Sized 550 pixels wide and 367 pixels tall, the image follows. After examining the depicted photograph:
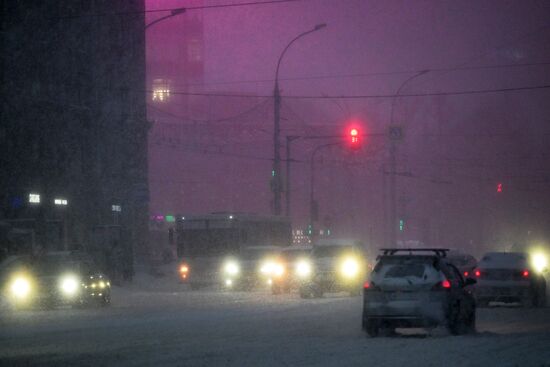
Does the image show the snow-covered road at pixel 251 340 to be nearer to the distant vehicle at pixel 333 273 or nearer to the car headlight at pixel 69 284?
the car headlight at pixel 69 284

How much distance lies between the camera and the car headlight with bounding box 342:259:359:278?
30844 mm

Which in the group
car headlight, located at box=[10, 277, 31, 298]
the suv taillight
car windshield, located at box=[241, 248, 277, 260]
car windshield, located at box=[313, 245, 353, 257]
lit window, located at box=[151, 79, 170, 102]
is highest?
lit window, located at box=[151, 79, 170, 102]

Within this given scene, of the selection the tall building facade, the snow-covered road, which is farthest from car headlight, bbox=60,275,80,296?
the tall building facade

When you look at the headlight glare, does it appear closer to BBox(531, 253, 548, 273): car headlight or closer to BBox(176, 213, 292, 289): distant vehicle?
BBox(531, 253, 548, 273): car headlight

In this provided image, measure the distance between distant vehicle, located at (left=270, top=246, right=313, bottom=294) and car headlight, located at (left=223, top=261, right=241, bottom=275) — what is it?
3593 mm

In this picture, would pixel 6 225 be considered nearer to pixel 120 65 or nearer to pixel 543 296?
pixel 120 65

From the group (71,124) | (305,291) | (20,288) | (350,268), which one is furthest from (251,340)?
(71,124)

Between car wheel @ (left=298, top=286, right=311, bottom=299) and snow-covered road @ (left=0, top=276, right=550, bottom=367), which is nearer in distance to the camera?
snow-covered road @ (left=0, top=276, right=550, bottom=367)

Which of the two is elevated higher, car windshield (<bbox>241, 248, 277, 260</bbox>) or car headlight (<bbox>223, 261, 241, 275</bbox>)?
car windshield (<bbox>241, 248, 277, 260</bbox>)

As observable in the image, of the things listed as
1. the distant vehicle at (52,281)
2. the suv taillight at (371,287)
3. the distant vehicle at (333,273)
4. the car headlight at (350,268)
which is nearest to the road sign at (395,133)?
the distant vehicle at (333,273)

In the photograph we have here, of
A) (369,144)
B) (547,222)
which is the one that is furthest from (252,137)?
(547,222)

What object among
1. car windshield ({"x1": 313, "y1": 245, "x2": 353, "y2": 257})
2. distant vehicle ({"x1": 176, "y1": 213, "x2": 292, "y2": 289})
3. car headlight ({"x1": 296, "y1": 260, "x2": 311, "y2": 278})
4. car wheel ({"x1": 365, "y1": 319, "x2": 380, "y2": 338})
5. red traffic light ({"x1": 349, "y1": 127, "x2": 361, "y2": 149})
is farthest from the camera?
distant vehicle ({"x1": 176, "y1": 213, "x2": 292, "y2": 289})

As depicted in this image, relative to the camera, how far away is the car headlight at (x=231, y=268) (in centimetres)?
3927

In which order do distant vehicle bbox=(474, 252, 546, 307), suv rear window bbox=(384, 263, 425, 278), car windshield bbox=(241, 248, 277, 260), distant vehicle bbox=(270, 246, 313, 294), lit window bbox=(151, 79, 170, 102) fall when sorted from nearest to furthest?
suv rear window bbox=(384, 263, 425, 278)
distant vehicle bbox=(474, 252, 546, 307)
distant vehicle bbox=(270, 246, 313, 294)
car windshield bbox=(241, 248, 277, 260)
lit window bbox=(151, 79, 170, 102)
